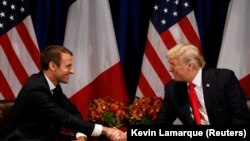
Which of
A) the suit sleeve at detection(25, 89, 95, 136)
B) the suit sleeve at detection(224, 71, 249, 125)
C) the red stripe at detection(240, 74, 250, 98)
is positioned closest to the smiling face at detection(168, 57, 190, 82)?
the suit sleeve at detection(224, 71, 249, 125)

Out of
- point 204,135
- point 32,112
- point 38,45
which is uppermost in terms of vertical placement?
point 38,45

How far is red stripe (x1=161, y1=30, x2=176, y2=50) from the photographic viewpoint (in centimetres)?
493

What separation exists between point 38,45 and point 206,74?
2.18 meters

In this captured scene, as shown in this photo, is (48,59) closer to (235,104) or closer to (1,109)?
(1,109)

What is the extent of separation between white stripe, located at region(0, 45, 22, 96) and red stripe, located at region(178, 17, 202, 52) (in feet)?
5.89

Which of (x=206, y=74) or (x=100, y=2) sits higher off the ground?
(x=100, y=2)

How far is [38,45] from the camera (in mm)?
5184

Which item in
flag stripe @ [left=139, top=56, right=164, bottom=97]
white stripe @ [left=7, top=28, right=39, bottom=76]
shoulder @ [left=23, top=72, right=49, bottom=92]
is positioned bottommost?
shoulder @ [left=23, top=72, right=49, bottom=92]

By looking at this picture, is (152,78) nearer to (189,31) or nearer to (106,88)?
(106,88)

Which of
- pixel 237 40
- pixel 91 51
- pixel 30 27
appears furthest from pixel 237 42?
pixel 30 27

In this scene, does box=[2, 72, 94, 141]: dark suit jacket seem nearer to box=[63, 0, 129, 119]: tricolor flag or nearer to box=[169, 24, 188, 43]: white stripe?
box=[63, 0, 129, 119]: tricolor flag

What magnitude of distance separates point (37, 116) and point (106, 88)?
1.54 m

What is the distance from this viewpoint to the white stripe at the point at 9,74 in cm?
493

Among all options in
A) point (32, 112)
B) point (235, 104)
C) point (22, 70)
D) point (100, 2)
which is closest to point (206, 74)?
point (235, 104)
